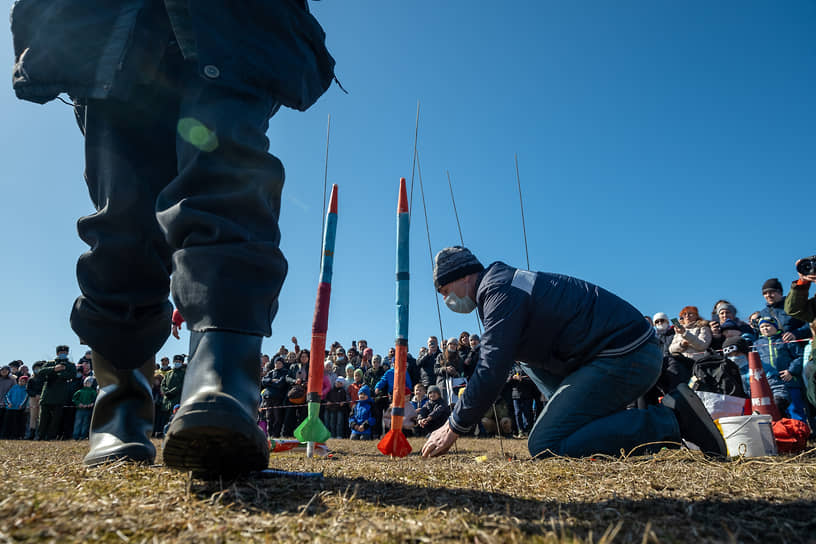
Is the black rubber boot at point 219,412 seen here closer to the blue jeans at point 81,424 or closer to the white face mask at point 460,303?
the white face mask at point 460,303

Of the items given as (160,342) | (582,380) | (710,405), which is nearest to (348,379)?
(710,405)

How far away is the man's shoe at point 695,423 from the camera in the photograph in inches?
123

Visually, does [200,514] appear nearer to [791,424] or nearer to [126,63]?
[126,63]

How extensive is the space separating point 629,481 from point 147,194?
158cm

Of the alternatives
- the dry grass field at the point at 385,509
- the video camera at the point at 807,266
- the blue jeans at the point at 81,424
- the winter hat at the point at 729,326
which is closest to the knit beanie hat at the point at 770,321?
the winter hat at the point at 729,326

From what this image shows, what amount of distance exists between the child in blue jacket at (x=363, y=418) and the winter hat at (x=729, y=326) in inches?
224

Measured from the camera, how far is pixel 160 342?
5.58 ft

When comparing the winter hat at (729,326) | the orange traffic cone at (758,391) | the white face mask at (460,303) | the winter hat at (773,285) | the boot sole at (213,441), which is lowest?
the boot sole at (213,441)

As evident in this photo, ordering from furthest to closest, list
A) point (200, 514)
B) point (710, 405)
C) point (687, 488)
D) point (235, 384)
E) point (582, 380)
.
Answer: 1. point (710, 405)
2. point (582, 380)
3. point (687, 488)
4. point (235, 384)
5. point (200, 514)

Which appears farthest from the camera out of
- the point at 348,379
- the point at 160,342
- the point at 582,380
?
A: the point at 348,379

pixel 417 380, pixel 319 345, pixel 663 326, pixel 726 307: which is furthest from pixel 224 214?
pixel 417 380

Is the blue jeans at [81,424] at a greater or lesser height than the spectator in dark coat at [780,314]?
lesser

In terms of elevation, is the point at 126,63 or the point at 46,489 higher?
the point at 126,63

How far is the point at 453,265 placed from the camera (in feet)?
11.9
